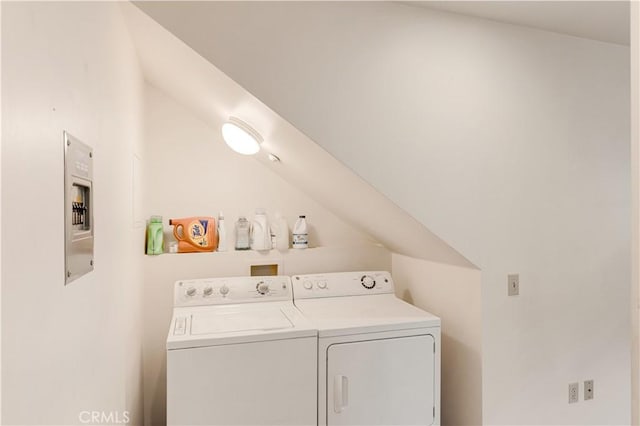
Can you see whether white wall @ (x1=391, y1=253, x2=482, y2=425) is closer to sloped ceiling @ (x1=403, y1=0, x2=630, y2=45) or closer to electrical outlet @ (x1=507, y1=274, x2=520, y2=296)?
electrical outlet @ (x1=507, y1=274, x2=520, y2=296)

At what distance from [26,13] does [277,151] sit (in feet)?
5.25

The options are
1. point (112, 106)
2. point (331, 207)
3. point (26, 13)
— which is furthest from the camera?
point (331, 207)

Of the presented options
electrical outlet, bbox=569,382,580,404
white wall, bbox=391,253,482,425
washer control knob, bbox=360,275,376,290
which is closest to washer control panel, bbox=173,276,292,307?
washer control knob, bbox=360,275,376,290

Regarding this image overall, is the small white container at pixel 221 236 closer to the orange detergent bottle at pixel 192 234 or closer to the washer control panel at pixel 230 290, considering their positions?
the orange detergent bottle at pixel 192 234

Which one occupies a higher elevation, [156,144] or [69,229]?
[156,144]

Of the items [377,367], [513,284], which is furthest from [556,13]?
[377,367]

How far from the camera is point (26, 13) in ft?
2.36

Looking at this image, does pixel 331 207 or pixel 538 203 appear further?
pixel 331 207

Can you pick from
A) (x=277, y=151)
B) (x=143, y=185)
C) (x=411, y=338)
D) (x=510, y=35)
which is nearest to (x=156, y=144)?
(x=143, y=185)

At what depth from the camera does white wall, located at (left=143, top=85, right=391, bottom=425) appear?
255 cm

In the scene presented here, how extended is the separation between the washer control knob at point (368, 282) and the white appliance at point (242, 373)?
71 cm

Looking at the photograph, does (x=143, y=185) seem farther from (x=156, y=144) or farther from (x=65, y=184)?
(x=65, y=184)

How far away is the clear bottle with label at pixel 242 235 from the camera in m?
2.67

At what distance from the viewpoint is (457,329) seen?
230 centimetres
